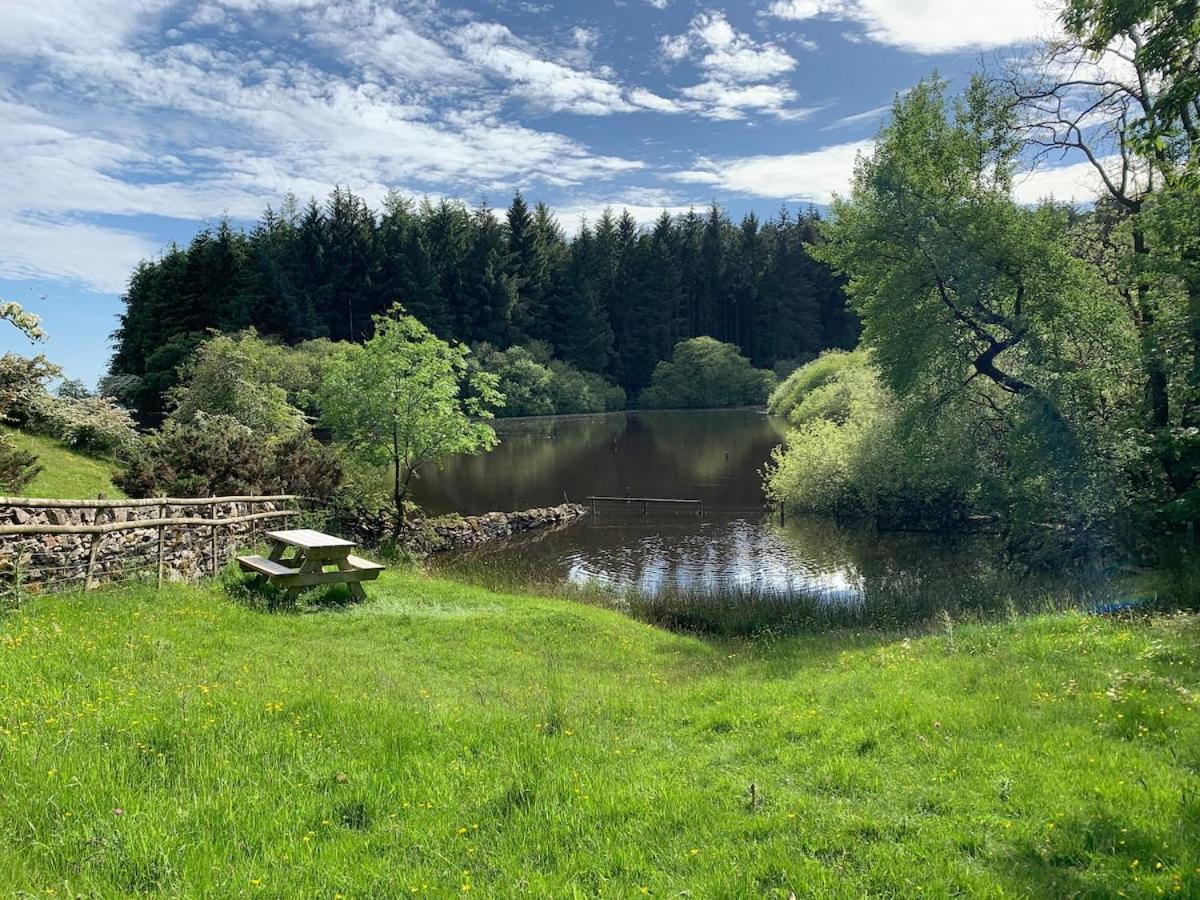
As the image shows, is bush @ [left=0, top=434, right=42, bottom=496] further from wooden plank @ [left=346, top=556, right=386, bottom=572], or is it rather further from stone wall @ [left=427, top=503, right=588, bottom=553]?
stone wall @ [left=427, top=503, right=588, bottom=553]

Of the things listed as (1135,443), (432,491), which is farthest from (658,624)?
(432,491)

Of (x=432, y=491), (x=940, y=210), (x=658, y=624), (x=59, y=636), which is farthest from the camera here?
(x=432, y=491)

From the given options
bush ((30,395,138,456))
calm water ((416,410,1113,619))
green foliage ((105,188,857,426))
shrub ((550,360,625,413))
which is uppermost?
green foliage ((105,188,857,426))

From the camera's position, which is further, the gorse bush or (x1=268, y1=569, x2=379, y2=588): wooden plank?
the gorse bush

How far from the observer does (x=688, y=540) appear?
Answer: 25.6 metres

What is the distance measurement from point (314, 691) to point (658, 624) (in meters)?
10.2

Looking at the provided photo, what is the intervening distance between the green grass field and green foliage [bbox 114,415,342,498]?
0.75m

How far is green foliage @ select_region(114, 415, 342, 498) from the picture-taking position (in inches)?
594

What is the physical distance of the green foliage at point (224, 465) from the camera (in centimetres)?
1509

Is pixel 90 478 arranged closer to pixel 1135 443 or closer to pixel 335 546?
pixel 335 546

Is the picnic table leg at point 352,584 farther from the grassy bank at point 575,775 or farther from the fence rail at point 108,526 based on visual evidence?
the grassy bank at point 575,775

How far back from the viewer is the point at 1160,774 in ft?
15.5

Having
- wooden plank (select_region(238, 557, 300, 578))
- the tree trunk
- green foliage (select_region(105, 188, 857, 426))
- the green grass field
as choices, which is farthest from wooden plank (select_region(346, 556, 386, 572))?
green foliage (select_region(105, 188, 857, 426))

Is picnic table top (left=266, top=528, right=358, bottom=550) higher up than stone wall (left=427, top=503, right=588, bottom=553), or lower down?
higher up
